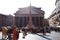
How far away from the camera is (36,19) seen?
118562 mm

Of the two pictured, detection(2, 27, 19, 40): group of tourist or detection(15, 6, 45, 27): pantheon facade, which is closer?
detection(2, 27, 19, 40): group of tourist

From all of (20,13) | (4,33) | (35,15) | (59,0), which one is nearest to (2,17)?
(20,13)

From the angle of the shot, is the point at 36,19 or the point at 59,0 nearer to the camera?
the point at 59,0

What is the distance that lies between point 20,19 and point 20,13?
3.59 meters

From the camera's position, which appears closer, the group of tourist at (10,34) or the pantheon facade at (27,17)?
the group of tourist at (10,34)

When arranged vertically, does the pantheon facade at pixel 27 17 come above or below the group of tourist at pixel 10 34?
below

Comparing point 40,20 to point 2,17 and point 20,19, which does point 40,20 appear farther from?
point 2,17

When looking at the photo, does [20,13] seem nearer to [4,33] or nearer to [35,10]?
[35,10]

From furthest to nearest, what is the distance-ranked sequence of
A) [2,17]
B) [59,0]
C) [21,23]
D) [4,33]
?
1. [21,23]
2. [2,17]
3. [59,0]
4. [4,33]

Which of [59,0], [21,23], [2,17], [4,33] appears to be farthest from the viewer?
[21,23]

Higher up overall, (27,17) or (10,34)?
(10,34)

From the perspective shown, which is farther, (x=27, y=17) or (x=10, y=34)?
(x=27, y=17)

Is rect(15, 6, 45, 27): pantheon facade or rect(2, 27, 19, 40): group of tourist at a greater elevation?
rect(2, 27, 19, 40): group of tourist

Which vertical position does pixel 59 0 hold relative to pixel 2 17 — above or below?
above
